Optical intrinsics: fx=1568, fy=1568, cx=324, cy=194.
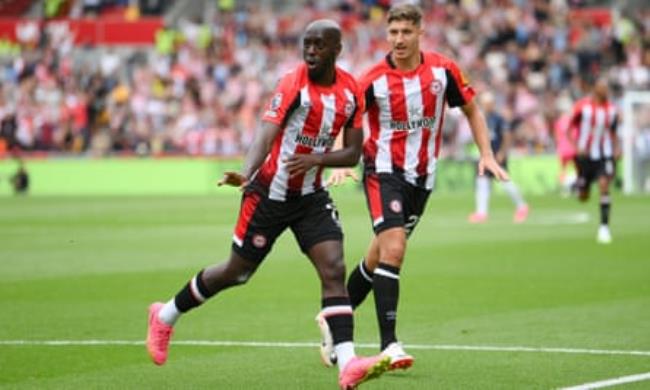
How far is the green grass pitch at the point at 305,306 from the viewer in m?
10.2

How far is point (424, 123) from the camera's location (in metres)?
10.9

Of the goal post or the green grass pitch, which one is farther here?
the goal post

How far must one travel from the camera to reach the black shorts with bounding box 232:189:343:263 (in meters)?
9.78

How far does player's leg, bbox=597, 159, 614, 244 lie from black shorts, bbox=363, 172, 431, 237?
470 inches

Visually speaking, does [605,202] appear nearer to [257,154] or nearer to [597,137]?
[597,137]

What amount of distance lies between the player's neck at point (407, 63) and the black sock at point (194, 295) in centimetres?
205

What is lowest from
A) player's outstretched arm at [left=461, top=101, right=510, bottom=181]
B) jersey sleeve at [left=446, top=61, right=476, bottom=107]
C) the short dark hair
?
player's outstretched arm at [left=461, top=101, right=510, bottom=181]

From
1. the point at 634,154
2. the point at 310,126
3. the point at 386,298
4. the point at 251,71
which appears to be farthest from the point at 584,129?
the point at 251,71

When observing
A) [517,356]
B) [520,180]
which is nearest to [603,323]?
[517,356]

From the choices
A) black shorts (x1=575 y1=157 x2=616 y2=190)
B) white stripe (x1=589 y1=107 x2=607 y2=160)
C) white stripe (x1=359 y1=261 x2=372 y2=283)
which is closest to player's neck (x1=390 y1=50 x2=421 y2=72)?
white stripe (x1=359 y1=261 x2=372 y2=283)

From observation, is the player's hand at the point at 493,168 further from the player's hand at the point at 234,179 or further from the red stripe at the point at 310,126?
the player's hand at the point at 234,179

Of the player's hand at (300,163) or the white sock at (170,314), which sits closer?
the player's hand at (300,163)

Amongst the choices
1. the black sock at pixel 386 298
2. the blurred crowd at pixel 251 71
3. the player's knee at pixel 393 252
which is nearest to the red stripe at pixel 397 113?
the player's knee at pixel 393 252

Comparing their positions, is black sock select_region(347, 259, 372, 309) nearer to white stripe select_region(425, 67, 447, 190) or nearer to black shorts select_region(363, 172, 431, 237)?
black shorts select_region(363, 172, 431, 237)
